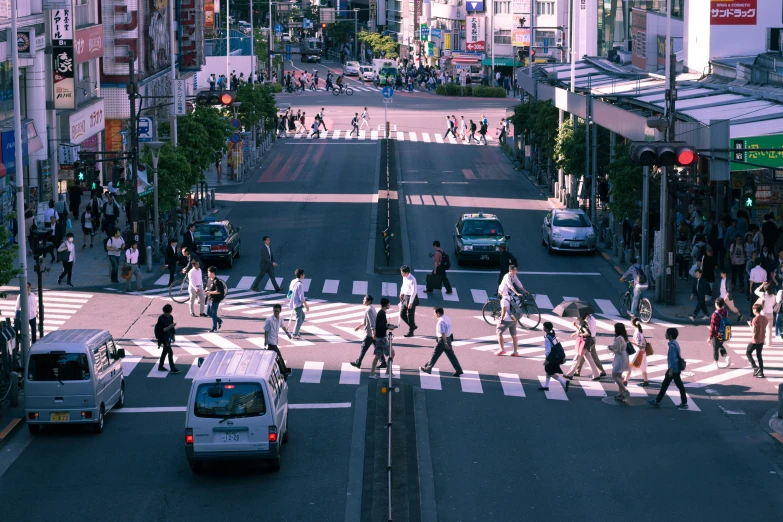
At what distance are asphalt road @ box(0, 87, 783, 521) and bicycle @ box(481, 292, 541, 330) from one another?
505mm

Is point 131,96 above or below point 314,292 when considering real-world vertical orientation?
above

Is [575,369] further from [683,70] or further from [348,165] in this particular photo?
[348,165]

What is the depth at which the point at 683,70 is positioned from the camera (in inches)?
2378

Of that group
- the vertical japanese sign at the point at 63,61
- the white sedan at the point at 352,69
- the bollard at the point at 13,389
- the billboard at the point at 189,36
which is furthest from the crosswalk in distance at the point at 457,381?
the white sedan at the point at 352,69

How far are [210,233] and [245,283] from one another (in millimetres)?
3297

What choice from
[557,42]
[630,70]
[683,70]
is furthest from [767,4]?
[557,42]

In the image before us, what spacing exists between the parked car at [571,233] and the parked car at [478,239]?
7.87 ft

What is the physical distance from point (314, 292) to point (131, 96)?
9.72 meters

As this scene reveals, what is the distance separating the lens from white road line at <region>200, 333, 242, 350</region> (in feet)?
101

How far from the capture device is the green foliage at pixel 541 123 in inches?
2485

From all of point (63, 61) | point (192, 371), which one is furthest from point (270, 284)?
point (63, 61)

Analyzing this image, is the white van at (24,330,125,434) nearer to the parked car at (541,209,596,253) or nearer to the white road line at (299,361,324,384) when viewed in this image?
the white road line at (299,361,324,384)

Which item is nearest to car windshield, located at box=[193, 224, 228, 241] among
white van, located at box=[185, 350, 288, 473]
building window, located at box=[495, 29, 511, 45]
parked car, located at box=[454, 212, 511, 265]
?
parked car, located at box=[454, 212, 511, 265]

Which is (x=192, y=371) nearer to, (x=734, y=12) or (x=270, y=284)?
(x=270, y=284)
